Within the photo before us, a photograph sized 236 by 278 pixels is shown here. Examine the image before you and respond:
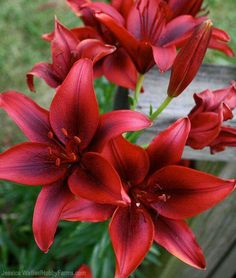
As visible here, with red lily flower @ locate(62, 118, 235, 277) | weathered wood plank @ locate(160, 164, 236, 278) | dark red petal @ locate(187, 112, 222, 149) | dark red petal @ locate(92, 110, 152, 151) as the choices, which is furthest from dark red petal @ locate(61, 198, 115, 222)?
weathered wood plank @ locate(160, 164, 236, 278)

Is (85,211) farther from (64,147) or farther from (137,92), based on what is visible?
(137,92)

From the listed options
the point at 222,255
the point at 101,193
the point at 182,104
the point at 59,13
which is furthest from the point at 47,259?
the point at 59,13

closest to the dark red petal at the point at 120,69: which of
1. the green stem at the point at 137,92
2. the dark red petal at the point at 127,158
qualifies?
the green stem at the point at 137,92

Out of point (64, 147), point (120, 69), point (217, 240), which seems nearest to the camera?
point (64, 147)

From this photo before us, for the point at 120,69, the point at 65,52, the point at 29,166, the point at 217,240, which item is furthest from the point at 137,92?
the point at 217,240

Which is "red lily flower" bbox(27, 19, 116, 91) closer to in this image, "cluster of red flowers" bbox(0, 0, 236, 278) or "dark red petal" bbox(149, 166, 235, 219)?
"cluster of red flowers" bbox(0, 0, 236, 278)

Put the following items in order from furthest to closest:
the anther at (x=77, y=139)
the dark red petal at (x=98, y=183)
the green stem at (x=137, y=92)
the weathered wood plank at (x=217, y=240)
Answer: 1. the weathered wood plank at (x=217, y=240)
2. the green stem at (x=137, y=92)
3. the anther at (x=77, y=139)
4. the dark red petal at (x=98, y=183)

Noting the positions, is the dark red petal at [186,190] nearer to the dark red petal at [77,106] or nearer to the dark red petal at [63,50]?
the dark red petal at [77,106]
